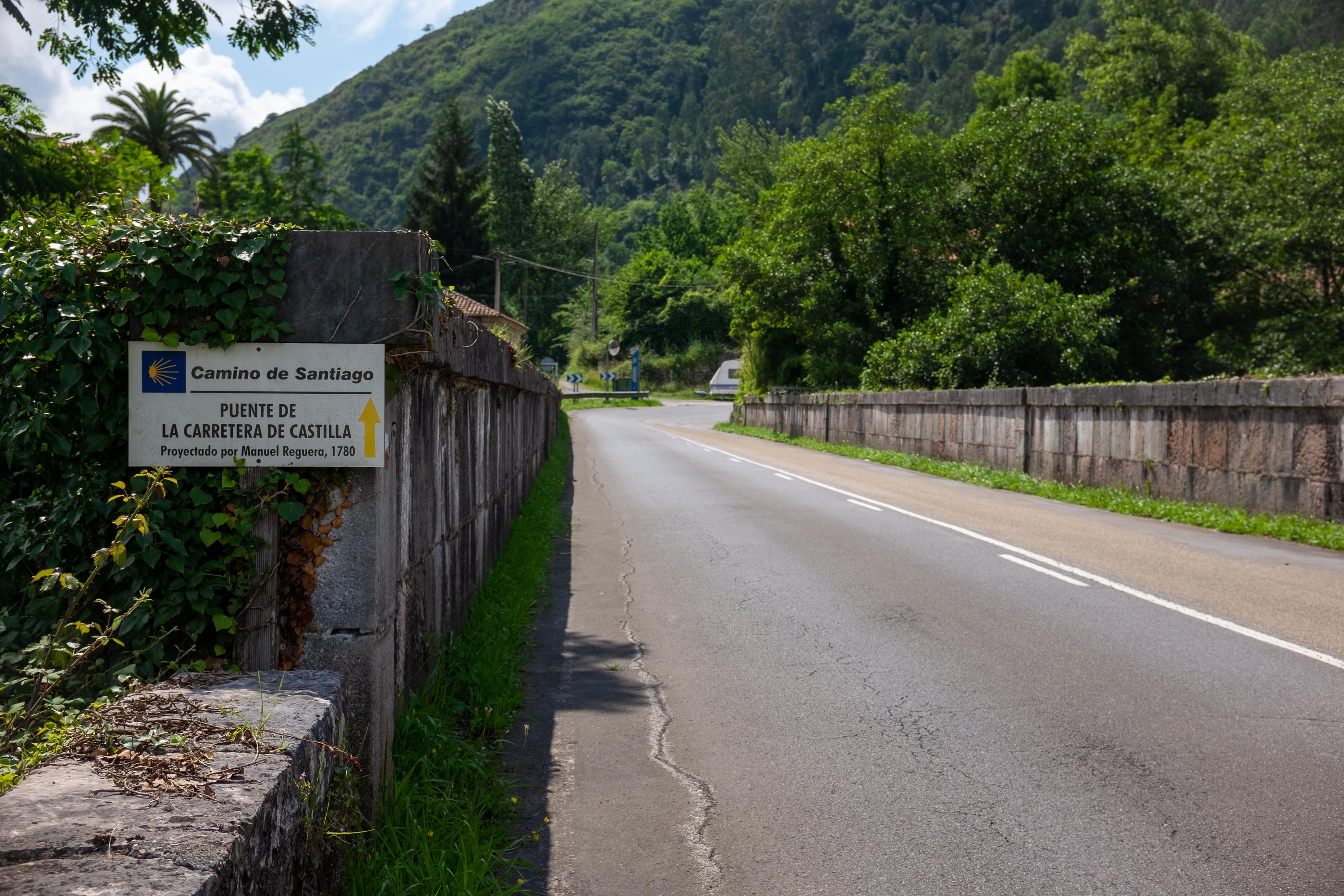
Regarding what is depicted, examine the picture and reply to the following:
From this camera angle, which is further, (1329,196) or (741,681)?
(1329,196)

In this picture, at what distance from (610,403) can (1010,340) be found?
46.3 meters

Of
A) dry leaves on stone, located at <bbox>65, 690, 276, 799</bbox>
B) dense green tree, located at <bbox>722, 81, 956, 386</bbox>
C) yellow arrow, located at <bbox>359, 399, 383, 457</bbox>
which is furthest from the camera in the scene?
dense green tree, located at <bbox>722, 81, 956, 386</bbox>

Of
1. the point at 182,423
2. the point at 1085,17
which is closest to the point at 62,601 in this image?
the point at 182,423

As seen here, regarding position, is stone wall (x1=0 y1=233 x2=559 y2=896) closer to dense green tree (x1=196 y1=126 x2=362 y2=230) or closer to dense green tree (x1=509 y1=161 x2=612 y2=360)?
dense green tree (x1=196 y1=126 x2=362 y2=230)

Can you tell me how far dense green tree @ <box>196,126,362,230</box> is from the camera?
55.3 m

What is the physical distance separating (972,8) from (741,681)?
214460 mm

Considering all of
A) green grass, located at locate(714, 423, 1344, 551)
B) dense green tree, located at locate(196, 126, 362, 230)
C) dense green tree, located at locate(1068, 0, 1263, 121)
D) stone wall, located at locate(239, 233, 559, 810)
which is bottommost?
green grass, located at locate(714, 423, 1344, 551)

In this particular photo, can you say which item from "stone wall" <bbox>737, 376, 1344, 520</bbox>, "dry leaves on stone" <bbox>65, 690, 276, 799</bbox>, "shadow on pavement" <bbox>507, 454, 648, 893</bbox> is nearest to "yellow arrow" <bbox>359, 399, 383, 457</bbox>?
"dry leaves on stone" <bbox>65, 690, 276, 799</bbox>

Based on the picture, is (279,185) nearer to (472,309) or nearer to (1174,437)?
(472,309)

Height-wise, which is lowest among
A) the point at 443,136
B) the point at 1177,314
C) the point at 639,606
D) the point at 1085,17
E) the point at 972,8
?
the point at 639,606

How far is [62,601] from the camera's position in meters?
3.68

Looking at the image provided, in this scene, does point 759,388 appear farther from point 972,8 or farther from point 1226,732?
point 972,8

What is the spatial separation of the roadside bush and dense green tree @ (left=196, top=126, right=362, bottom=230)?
34.4 metres

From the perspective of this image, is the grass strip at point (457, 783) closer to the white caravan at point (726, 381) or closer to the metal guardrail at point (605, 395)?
the metal guardrail at point (605, 395)
